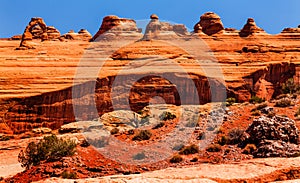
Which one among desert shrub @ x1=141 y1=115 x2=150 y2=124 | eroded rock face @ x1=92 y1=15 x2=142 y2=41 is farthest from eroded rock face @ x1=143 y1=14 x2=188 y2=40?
desert shrub @ x1=141 y1=115 x2=150 y2=124

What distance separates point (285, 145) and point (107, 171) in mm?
6263

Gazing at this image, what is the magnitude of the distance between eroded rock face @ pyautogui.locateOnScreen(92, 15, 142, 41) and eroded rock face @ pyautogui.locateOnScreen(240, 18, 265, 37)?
14.7 meters

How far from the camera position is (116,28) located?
59.2 metres

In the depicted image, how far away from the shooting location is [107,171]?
13.8 m

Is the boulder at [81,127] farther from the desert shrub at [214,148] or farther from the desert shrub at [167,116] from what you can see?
the desert shrub at [214,148]

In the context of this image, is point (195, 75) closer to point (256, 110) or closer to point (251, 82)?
point (251, 82)

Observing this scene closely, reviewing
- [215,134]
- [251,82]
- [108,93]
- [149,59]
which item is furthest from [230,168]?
[149,59]

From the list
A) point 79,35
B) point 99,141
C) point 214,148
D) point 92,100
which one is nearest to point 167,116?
point 99,141

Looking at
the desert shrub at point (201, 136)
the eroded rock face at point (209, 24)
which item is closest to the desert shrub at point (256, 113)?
the desert shrub at point (201, 136)

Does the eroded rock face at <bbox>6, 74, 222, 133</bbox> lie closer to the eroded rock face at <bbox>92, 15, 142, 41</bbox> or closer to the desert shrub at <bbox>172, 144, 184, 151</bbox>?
the desert shrub at <bbox>172, 144, 184, 151</bbox>

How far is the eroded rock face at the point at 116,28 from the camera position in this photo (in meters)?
56.8

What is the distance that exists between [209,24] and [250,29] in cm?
553

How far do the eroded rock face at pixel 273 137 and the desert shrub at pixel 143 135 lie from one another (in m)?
4.86

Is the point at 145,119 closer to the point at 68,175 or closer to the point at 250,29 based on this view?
the point at 68,175
